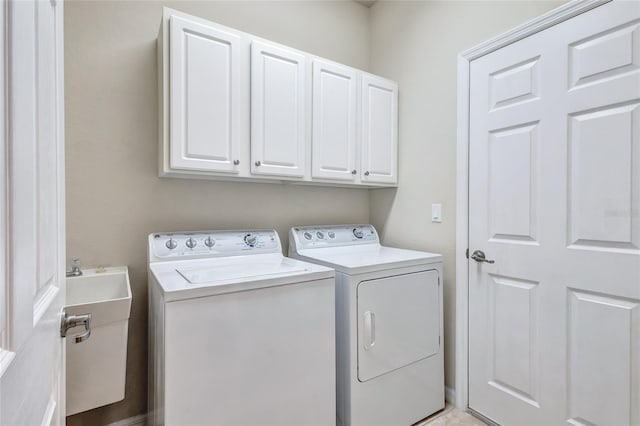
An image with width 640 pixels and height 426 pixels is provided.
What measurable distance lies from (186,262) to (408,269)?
4.09ft

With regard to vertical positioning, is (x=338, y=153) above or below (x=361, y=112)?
below

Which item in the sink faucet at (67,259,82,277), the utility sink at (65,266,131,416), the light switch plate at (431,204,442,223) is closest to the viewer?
the utility sink at (65,266,131,416)

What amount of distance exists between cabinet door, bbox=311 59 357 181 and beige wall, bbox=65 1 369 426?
55cm

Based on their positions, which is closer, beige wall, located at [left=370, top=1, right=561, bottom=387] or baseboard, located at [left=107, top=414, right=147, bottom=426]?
baseboard, located at [left=107, top=414, right=147, bottom=426]

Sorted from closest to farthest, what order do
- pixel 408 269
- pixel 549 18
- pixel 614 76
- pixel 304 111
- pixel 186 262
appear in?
1. pixel 614 76
2. pixel 549 18
3. pixel 186 262
4. pixel 408 269
5. pixel 304 111

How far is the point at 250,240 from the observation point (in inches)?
79.0

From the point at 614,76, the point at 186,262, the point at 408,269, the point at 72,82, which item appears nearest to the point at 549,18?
the point at 614,76

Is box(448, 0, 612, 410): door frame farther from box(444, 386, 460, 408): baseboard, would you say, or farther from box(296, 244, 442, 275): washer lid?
box(296, 244, 442, 275): washer lid

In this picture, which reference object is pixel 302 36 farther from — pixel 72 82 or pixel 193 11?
→ pixel 72 82

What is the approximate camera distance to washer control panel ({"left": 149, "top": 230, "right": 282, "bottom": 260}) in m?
1.73

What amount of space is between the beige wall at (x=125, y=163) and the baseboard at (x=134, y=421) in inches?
1.0

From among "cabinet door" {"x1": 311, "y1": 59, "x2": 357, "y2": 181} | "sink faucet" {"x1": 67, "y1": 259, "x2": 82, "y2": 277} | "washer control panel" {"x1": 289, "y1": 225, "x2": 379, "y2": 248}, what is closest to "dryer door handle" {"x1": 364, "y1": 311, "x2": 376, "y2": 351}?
"washer control panel" {"x1": 289, "y1": 225, "x2": 379, "y2": 248}

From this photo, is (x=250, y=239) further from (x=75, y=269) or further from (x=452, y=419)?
(x=452, y=419)

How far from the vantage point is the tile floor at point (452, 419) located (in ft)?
6.25
